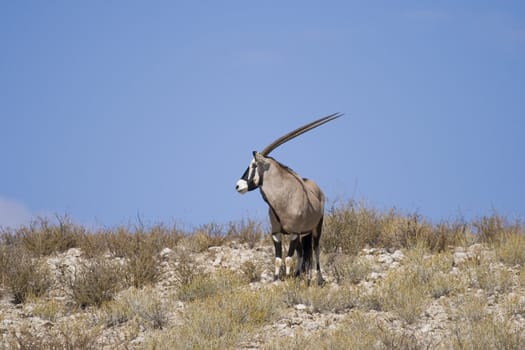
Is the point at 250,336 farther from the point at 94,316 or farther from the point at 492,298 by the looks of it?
the point at 492,298

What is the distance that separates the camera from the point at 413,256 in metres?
11.9

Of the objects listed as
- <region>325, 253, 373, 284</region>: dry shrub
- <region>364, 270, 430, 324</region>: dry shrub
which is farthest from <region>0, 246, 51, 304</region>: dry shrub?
<region>364, 270, 430, 324</region>: dry shrub

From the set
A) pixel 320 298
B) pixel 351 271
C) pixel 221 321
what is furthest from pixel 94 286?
pixel 351 271

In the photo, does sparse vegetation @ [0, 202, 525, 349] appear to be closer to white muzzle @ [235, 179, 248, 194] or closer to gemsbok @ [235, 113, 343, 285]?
gemsbok @ [235, 113, 343, 285]

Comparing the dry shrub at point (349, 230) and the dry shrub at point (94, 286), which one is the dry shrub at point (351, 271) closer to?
the dry shrub at point (349, 230)

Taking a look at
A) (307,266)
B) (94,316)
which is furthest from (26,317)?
(307,266)

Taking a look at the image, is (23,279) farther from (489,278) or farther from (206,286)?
(489,278)

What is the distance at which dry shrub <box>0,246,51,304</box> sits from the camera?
11.2m

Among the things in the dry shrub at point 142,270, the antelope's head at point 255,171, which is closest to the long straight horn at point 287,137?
the antelope's head at point 255,171

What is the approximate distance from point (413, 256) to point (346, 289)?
2576 millimetres

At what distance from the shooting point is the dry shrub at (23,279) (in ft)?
36.9

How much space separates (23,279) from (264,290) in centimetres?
411

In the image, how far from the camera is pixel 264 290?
379 inches

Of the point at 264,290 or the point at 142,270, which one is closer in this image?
the point at 264,290
